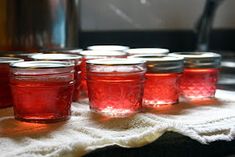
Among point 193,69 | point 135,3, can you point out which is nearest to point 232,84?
point 193,69

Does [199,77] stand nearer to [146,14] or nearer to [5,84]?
[5,84]

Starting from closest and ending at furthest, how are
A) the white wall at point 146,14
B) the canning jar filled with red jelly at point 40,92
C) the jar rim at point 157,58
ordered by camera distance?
the canning jar filled with red jelly at point 40,92, the jar rim at point 157,58, the white wall at point 146,14

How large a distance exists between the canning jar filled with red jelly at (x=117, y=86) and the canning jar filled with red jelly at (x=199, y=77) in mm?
133

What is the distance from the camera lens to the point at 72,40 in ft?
2.95

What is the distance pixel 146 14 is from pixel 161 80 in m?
0.57

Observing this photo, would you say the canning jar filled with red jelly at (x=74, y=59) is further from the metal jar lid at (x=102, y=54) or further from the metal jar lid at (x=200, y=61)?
the metal jar lid at (x=200, y=61)

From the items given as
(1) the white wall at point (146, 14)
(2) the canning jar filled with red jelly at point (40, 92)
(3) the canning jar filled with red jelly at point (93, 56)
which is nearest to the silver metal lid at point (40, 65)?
(2) the canning jar filled with red jelly at point (40, 92)

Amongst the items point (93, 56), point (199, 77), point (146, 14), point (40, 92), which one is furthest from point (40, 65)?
point (146, 14)

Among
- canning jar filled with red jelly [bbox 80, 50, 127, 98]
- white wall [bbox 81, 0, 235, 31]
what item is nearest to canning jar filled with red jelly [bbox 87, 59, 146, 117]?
canning jar filled with red jelly [bbox 80, 50, 127, 98]

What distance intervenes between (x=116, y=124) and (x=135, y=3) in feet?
2.26

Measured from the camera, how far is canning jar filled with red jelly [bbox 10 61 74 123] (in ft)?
1.87

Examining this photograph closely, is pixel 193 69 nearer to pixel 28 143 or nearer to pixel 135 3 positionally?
pixel 28 143

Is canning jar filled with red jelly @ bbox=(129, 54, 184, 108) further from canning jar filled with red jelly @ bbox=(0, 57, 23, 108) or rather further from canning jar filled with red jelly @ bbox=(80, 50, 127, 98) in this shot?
canning jar filled with red jelly @ bbox=(0, 57, 23, 108)

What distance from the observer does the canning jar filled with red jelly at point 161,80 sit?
67 centimetres
